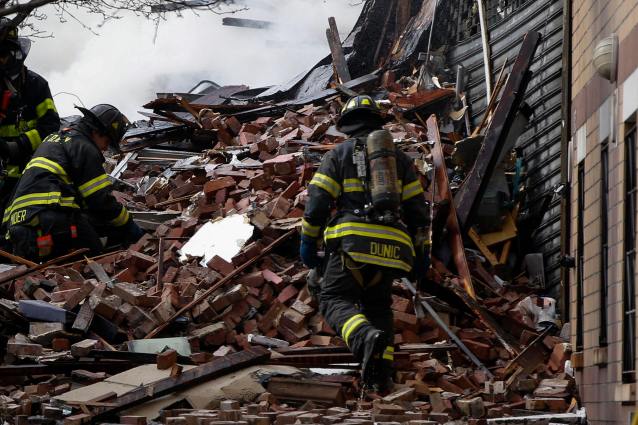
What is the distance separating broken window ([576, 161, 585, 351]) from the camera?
8.04m

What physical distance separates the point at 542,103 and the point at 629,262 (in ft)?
19.7

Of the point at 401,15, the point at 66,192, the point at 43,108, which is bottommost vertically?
the point at 66,192

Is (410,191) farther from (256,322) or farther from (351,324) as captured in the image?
(256,322)

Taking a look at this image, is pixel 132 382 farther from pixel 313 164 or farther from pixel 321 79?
pixel 321 79

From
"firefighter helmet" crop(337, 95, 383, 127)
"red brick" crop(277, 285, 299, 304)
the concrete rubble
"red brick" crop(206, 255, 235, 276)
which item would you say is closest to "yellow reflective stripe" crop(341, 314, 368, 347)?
the concrete rubble

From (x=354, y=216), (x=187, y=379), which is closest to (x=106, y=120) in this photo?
(x=354, y=216)

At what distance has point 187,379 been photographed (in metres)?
6.91

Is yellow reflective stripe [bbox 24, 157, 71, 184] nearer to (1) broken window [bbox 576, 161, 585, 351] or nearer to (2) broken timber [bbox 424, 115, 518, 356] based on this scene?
(2) broken timber [bbox 424, 115, 518, 356]

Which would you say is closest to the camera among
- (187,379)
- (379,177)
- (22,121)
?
(187,379)

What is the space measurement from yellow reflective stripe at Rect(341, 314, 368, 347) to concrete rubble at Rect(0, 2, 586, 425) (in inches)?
12.0

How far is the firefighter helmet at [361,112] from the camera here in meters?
7.73

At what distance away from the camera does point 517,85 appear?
36.7ft

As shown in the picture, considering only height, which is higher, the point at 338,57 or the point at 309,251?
the point at 338,57

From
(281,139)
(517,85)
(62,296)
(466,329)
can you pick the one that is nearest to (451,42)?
(281,139)
